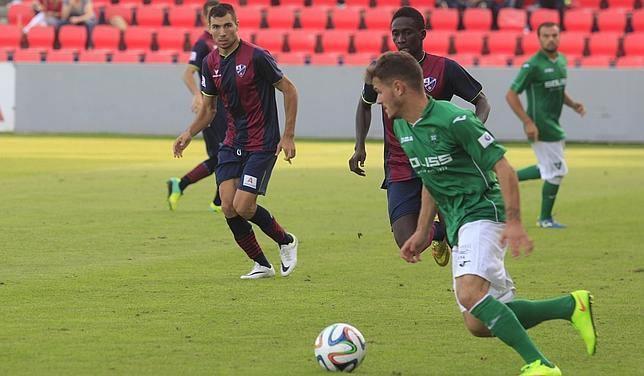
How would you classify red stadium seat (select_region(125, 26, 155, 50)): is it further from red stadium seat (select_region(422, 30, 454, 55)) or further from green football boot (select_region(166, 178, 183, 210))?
green football boot (select_region(166, 178, 183, 210))

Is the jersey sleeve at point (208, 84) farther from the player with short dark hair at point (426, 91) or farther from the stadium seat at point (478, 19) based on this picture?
the stadium seat at point (478, 19)

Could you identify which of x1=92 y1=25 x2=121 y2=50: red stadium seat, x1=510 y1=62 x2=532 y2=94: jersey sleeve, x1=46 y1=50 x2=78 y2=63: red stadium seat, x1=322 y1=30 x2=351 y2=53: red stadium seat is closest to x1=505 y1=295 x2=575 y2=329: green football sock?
x1=510 y1=62 x2=532 y2=94: jersey sleeve

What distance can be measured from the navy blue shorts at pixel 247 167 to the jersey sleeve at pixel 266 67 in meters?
0.57

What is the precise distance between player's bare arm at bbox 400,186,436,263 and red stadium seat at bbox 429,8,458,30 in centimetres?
2218

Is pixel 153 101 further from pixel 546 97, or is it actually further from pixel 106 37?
pixel 546 97

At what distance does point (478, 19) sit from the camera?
Answer: 28.3m

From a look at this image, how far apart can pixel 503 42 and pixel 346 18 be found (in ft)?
12.3

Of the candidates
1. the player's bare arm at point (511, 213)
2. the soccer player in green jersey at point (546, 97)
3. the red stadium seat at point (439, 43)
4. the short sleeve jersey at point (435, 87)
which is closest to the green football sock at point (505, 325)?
the player's bare arm at point (511, 213)

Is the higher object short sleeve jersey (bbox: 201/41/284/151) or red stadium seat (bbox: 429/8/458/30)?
short sleeve jersey (bbox: 201/41/284/151)

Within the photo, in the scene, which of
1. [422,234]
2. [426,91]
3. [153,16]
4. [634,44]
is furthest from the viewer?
[153,16]

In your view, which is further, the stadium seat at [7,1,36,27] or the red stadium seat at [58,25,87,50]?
the stadium seat at [7,1,36,27]

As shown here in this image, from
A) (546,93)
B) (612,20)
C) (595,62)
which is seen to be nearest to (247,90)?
(546,93)

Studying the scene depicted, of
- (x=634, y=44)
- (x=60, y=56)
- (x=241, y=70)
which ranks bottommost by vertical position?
(x=60, y=56)

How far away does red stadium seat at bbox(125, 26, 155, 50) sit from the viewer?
28.6 meters
